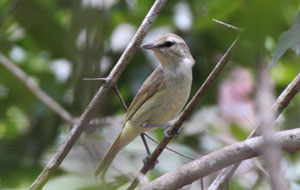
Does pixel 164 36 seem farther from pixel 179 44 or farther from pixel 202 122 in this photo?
pixel 202 122

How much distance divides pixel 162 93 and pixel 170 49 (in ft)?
1.11

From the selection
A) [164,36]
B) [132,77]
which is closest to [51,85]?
[132,77]

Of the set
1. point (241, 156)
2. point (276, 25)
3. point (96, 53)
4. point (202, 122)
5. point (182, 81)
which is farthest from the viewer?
point (202, 122)

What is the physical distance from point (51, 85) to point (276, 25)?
141 inches

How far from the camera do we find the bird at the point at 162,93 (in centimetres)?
339

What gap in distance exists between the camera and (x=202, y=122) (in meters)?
3.99

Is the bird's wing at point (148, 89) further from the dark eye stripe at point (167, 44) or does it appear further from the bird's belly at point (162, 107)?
the dark eye stripe at point (167, 44)

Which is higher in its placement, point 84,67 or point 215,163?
point 84,67

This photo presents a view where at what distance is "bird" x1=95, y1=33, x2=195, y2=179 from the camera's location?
11.1 feet

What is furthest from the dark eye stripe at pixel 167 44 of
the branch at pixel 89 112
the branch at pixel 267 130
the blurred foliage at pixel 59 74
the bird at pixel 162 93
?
the branch at pixel 267 130

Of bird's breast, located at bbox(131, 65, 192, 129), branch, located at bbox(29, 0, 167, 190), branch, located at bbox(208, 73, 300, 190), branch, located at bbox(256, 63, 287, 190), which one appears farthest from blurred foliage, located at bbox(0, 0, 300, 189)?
branch, located at bbox(256, 63, 287, 190)

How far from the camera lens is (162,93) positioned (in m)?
3.46

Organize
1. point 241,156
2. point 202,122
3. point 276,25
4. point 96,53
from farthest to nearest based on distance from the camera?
point 202,122
point 241,156
point 96,53
point 276,25

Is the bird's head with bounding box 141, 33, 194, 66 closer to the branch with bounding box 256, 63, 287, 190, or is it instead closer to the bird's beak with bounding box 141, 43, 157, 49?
the bird's beak with bounding box 141, 43, 157, 49
